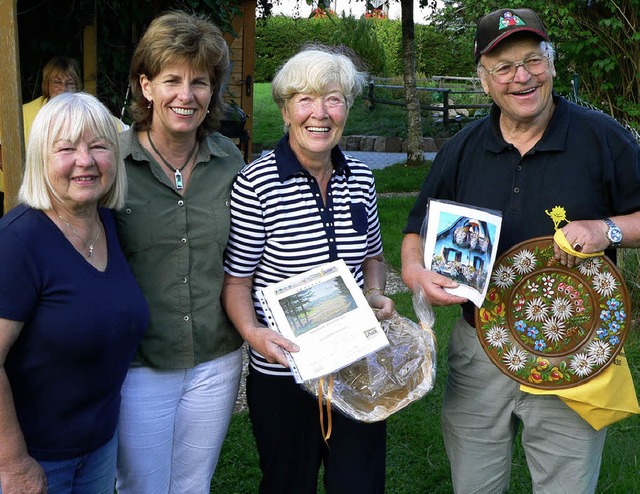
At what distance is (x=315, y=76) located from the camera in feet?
9.04

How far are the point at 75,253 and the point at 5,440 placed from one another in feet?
1.88

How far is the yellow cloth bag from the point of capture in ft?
8.72

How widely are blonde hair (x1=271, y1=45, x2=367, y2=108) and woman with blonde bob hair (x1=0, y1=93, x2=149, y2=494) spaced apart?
0.65 meters

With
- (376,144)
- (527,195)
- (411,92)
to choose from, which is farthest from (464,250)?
(376,144)

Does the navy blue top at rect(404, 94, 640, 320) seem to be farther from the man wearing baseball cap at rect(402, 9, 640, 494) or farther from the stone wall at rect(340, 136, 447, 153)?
the stone wall at rect(340, 136, 447, 153)

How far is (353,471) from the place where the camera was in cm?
291

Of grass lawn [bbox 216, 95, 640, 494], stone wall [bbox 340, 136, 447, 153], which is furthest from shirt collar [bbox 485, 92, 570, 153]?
stone wall [bbox 340, 136, 447, 153]

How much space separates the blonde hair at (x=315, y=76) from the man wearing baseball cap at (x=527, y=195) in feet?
1.55

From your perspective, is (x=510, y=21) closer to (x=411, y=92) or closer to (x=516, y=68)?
(x=516, y=68)

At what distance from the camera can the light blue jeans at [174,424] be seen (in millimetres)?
2787

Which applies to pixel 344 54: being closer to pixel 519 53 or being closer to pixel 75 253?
pixel 519 53

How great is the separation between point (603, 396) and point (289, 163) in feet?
4.45

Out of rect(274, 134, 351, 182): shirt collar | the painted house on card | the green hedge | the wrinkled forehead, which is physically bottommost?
the painted house on card

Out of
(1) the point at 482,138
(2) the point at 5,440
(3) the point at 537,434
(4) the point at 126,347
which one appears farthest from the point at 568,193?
(2) the point at 5,440
